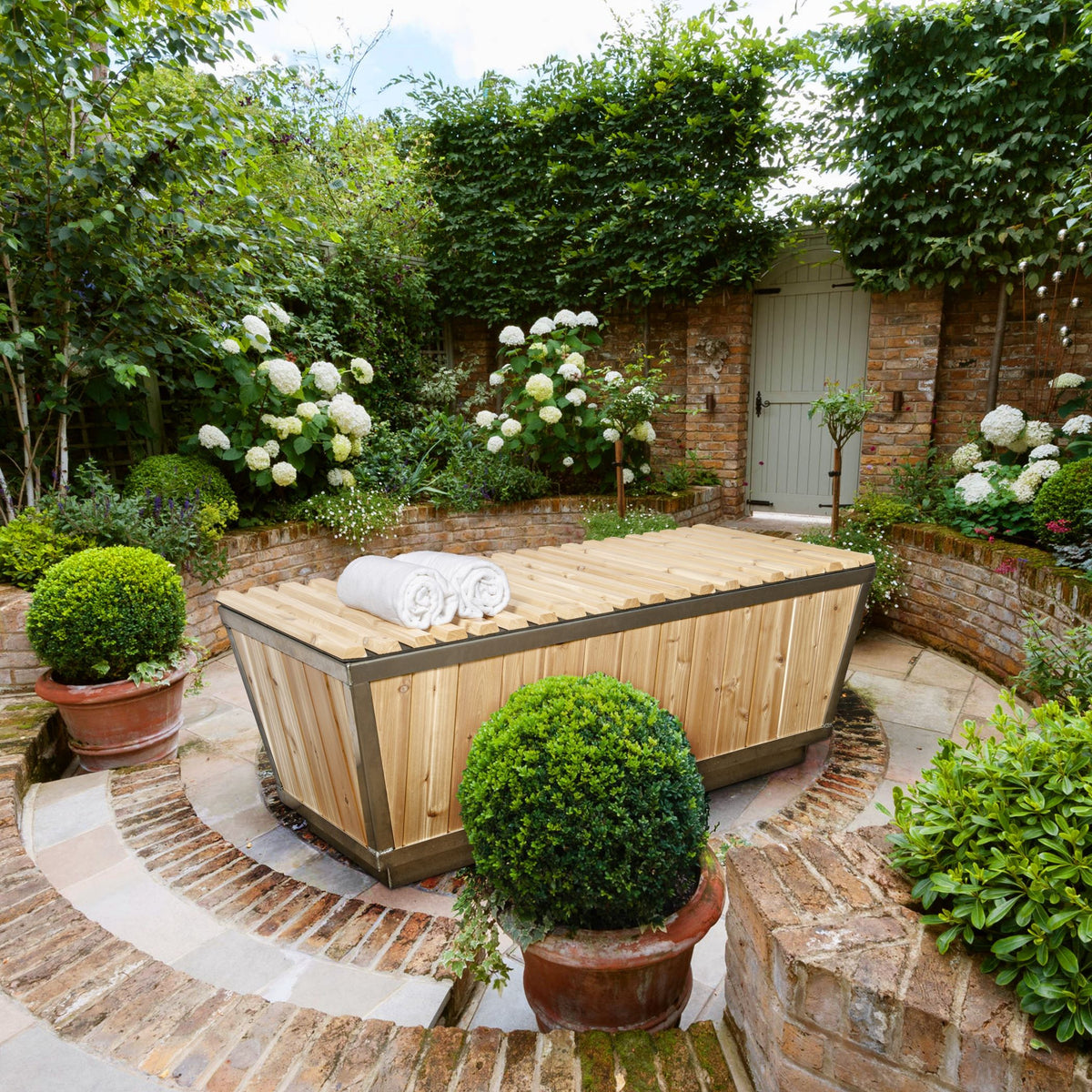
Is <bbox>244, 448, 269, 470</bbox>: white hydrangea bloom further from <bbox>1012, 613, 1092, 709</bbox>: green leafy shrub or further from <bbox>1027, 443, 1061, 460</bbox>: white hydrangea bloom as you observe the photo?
<bbox>1027, 443, 1061, 460</bbox>: white hydrangea bloom

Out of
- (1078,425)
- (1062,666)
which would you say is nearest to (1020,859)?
(1062,666)

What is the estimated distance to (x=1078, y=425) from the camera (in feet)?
14.5

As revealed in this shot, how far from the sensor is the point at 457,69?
682 centimetres

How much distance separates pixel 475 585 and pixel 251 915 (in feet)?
3.84

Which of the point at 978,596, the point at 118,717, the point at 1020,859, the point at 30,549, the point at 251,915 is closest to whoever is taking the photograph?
the point at 1020,859

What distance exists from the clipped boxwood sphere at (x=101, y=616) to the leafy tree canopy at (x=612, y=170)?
16.3 ft

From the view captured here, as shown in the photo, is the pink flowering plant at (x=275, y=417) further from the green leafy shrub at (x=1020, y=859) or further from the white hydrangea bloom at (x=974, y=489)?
the green leafy shrub at (x=1020, y=859)

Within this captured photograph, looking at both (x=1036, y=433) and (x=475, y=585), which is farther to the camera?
(x=1036, y=433)

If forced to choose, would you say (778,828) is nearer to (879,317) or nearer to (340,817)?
(340,817)

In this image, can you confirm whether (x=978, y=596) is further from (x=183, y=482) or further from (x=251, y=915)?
(x=183, y=482)

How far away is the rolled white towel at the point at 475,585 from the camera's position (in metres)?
2.21

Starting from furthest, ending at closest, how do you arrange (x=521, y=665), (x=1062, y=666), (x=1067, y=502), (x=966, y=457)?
(x=966, y=457) → (x=1067, y=502) → (x=1062, y=666) → (x=521, y=665)

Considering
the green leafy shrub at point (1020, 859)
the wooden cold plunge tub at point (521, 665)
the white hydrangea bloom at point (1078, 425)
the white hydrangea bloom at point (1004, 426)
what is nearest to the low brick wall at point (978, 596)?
the white hydrangea bloom at point (1004, 426)

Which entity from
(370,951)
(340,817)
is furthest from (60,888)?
(370,951)
